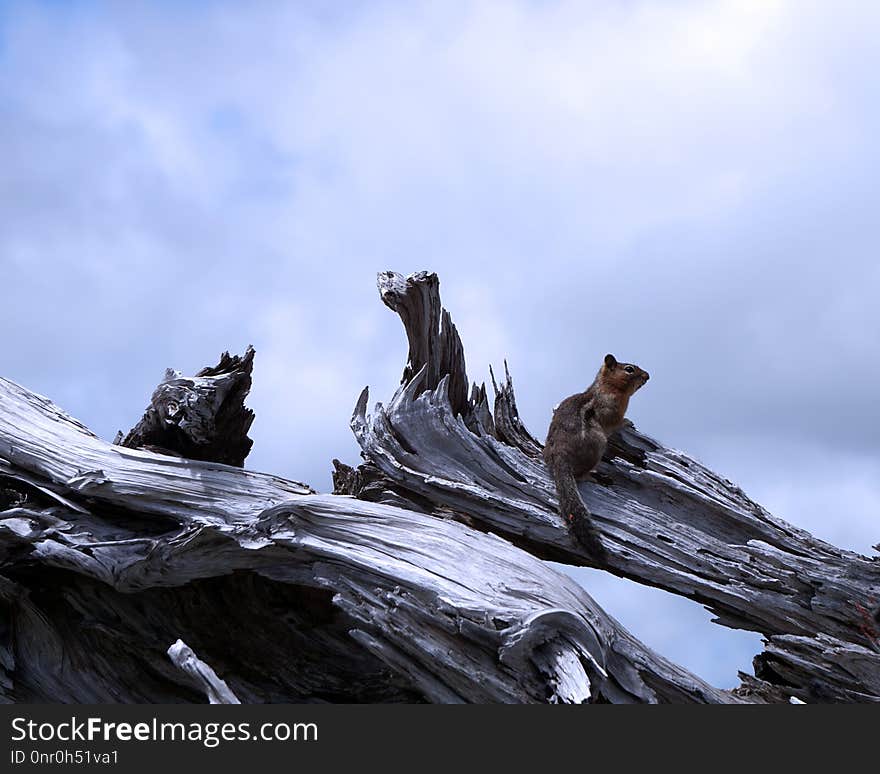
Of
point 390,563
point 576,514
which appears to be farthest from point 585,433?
point 390,563

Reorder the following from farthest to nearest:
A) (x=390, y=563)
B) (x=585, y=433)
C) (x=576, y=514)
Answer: (x=585, y=433), (x=576, y=514), (x=390, y=563)

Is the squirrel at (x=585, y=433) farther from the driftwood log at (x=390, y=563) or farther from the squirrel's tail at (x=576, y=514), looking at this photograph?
the driftwood log at (x=390, y=563)

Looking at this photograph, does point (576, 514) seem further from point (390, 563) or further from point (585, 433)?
point (390, 563)

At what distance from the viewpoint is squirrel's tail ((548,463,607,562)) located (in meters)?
9.71

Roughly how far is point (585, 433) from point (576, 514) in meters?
0.97

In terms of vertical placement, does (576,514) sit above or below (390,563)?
above

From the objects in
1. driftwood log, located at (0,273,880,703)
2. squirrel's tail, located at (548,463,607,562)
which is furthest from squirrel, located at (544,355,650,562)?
driftwood log, located at (0,273,880,703)

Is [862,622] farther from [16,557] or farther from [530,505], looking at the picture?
[16,557]

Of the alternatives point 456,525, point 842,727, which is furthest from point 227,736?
point 842,727

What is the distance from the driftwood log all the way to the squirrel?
0.96 ft

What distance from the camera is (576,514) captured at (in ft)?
31.9

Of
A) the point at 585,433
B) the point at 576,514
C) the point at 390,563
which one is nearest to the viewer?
the point at 390,563

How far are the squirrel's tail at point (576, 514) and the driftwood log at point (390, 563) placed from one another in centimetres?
24

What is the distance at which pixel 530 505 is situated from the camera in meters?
10.1
